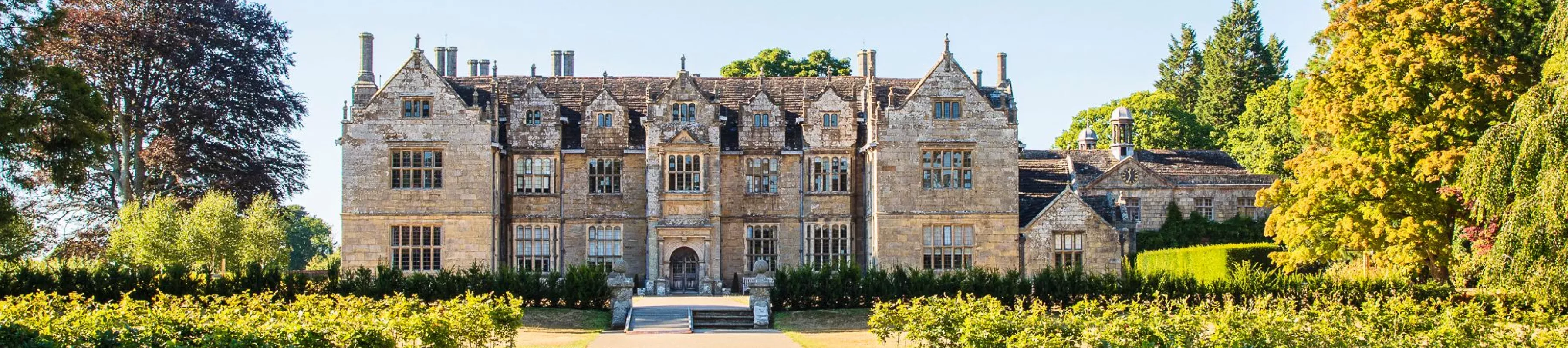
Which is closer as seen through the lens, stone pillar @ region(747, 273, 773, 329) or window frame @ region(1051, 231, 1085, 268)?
stone pillar @ region(747, 273, 773, 329)

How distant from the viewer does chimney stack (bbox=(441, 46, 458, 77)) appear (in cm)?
4628

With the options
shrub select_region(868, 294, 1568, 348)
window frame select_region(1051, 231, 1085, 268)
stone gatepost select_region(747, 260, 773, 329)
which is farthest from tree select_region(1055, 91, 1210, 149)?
shrub select_region(868, 294, 1568, 348)

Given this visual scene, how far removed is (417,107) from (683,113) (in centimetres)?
708

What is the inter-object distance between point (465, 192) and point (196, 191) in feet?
31.7

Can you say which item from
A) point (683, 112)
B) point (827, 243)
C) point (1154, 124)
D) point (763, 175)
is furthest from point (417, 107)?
point (1154, 124)

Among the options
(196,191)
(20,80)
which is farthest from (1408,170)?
(196,191)

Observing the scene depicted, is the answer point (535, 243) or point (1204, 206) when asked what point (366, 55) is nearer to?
point (535, 243)

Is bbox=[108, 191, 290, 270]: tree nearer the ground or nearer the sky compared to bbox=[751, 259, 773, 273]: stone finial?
nearer the sky

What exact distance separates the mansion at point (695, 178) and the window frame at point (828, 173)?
0.16ft

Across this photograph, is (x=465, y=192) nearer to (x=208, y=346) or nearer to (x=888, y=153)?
(x=888, y=153)

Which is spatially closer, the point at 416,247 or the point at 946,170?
the point at 416,247

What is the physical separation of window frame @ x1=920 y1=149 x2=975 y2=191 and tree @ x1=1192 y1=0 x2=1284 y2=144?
34631mm

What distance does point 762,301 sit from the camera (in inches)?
1271

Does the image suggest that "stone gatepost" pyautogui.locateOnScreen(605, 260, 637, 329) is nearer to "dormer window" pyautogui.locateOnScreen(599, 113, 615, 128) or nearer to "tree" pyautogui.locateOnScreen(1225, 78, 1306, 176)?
"dormer window" pyautogui.locateOnScreen(599, 113, 615, 128)
